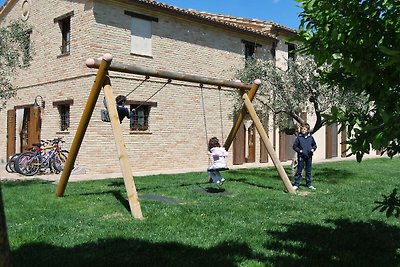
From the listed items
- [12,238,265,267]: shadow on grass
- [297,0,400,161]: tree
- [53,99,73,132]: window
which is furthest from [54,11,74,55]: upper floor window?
[297,0,400,161]: tree

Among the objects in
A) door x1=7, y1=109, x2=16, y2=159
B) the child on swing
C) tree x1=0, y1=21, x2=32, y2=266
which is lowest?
the child on swing

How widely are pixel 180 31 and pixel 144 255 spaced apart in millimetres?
13613

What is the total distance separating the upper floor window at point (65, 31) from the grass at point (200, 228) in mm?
7405

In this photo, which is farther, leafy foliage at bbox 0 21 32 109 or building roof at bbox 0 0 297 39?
building roof at bbox 0 0 297 39

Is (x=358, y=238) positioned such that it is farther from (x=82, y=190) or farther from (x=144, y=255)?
(x=82, y=190)

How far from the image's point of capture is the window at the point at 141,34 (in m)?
15.6

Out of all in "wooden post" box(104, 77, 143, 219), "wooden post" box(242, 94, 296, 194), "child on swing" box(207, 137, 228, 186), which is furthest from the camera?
"wooden post" box(242, 94, 296, 194)

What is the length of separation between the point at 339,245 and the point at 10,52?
11.6 metres

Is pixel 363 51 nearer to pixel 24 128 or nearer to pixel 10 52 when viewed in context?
pixel 10 52

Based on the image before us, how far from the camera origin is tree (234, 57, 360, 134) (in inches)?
498

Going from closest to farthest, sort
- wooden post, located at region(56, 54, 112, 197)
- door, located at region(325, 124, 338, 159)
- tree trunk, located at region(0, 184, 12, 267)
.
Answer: tree trunk, located at region(0, 184, 12, 267)
wooden post, located at region(56, 54, 112, 197)
door, located at region(325, 124, 338, 159)

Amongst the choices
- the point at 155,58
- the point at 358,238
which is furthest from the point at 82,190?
the point at 155,58

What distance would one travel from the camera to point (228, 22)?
788 inches

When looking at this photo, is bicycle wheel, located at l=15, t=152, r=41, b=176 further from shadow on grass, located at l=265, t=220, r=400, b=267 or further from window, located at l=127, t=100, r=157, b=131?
shadow on grass, located at l=265, t=220, r=400, b=267
